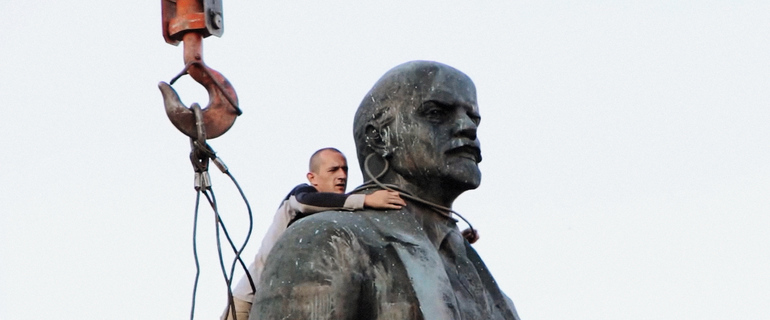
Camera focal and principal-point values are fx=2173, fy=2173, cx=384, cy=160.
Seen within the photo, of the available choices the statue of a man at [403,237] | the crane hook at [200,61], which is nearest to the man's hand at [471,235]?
the statue of a man at [403,237]

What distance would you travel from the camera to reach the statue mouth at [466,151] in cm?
1475

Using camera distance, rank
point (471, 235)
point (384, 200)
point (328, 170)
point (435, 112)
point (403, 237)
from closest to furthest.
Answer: point (403, 237) → point (384, 200) → point (435, 112) → point (471, 235) → point (328, 170)

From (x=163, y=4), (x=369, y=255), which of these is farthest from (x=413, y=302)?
(x=163, y=4)

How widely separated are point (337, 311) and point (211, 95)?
1.62m

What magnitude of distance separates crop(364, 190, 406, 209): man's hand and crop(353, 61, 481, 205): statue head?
0.20 m

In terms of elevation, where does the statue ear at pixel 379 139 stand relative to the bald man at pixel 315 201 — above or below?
above

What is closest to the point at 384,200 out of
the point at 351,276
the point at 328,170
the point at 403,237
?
the point at 403,237

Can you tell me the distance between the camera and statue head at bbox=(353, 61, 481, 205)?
581 inches

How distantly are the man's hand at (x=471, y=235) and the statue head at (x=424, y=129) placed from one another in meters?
0.72

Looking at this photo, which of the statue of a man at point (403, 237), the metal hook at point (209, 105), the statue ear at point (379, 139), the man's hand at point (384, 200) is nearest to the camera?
the metal hook at point (209, 105)

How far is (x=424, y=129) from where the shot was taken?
14.8 meters

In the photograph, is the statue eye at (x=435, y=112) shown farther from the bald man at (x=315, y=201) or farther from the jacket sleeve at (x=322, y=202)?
the jacket sleeve at (x=322, y=202)

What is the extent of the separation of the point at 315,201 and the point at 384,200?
1.94 feet

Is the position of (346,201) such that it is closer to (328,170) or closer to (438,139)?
(438,139)
